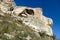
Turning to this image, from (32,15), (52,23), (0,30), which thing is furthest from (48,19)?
(0,30)

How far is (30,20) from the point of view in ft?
90.1

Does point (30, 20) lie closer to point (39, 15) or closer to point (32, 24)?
point (32, 24)

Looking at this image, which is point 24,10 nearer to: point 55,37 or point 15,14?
point 15,14

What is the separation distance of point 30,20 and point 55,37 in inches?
164

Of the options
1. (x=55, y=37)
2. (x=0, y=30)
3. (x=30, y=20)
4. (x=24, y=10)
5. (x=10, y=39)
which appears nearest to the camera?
(x=10, y=39)

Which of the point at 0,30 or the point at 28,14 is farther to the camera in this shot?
the point at 28,14

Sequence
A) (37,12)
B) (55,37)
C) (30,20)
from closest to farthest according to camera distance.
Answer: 1. (55,37)
2. (30,20)
3. (37,12)

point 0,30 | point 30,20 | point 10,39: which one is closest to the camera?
point 10,39

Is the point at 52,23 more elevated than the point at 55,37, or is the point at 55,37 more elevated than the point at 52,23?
the point at 52,23

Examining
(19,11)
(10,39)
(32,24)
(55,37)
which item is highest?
(19,11)

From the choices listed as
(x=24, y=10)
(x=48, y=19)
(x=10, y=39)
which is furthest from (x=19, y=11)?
(x=10, y=39)

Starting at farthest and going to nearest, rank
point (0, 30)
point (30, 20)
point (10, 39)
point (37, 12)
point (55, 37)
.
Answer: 1. point (37, 12)
2. point (30, 20)
3. point (55, 37)
4. point (0, 30)
5. point (10, 39)

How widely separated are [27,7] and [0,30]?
1545 centimetres

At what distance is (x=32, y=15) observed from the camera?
30.1 meters
